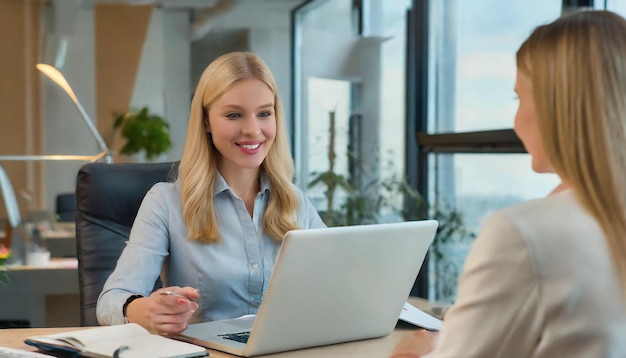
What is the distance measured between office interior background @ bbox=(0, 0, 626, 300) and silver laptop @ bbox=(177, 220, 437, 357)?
2.69 meters

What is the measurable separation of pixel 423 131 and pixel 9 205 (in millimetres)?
2340

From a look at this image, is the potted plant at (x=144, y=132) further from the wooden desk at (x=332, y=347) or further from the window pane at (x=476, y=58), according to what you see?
the wooden desk at (x=332, y=347)

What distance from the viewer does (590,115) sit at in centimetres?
96

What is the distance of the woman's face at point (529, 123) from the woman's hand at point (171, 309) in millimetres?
727

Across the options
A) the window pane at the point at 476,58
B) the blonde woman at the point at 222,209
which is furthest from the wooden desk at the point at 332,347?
the window pane at the point at 476,58

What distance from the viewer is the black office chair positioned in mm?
2318

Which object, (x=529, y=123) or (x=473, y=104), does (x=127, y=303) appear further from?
(x=473, y=104)

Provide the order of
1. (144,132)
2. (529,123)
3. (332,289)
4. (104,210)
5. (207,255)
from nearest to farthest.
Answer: (529,123) → (332,289) → (207,255) → (104,210) → (144,132)

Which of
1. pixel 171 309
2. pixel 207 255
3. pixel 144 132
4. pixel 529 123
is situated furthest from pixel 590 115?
pixel 144 132

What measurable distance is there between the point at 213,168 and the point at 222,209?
11 cm

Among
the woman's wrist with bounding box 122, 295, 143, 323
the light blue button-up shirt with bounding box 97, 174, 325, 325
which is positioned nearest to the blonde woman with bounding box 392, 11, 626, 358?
the woman's wrist with bounding box 122, 295, 143, 323

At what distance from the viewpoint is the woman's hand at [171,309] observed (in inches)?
62.8

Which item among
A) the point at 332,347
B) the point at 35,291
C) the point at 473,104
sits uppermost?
the point at 473,104

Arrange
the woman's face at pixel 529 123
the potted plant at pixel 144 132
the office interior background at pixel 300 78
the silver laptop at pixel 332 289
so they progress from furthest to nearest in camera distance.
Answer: the potted plant at pixel 144 132 → the office interior background at pixel 300 78 → the silver laptop at pixel 332 289 → the woman's face at pixel 529 123
